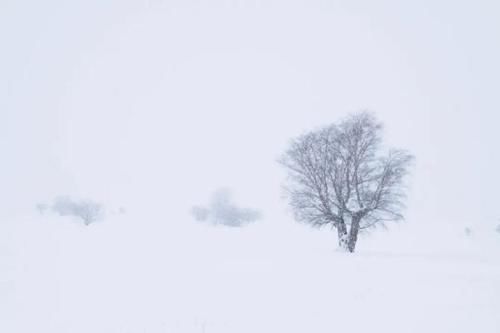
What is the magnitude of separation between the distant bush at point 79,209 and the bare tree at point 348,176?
1755 inches

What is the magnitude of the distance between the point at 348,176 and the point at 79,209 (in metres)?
Result: 56.2

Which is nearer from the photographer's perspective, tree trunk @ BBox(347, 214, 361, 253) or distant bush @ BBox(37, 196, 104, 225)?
tree trunk @ BBox(347, 214, 361, 253)

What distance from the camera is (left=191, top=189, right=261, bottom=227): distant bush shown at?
70375 mm

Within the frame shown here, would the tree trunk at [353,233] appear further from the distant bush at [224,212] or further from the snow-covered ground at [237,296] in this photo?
the distant bush at [224,212]

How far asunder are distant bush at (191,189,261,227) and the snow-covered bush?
63.4ft

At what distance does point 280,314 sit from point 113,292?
6071 millimetres

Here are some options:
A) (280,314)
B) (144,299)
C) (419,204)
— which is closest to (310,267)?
(280,314)

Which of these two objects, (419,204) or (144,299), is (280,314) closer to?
(144,299)

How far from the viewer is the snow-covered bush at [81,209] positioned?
63869mm

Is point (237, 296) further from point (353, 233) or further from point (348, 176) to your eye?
point (353, 233)

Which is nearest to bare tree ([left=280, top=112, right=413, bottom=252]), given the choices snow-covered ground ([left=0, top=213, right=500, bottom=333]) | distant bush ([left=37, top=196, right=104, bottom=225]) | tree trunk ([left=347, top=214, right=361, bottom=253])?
tree trunk ([left=347, top=214, right=361, bottom=253])

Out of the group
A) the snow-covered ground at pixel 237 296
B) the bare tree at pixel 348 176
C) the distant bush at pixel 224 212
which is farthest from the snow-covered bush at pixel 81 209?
the snow-covered ground at pixel 237 296

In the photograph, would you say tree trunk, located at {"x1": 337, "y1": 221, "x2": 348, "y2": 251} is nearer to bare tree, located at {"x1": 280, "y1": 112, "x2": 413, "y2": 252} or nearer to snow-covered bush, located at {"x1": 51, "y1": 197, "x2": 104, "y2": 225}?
bare tree, located at {"x1": 280, "y1": 112, "x2": 413, "y2": 252}

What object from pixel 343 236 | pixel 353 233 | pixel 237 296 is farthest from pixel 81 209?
pixel 237 296
